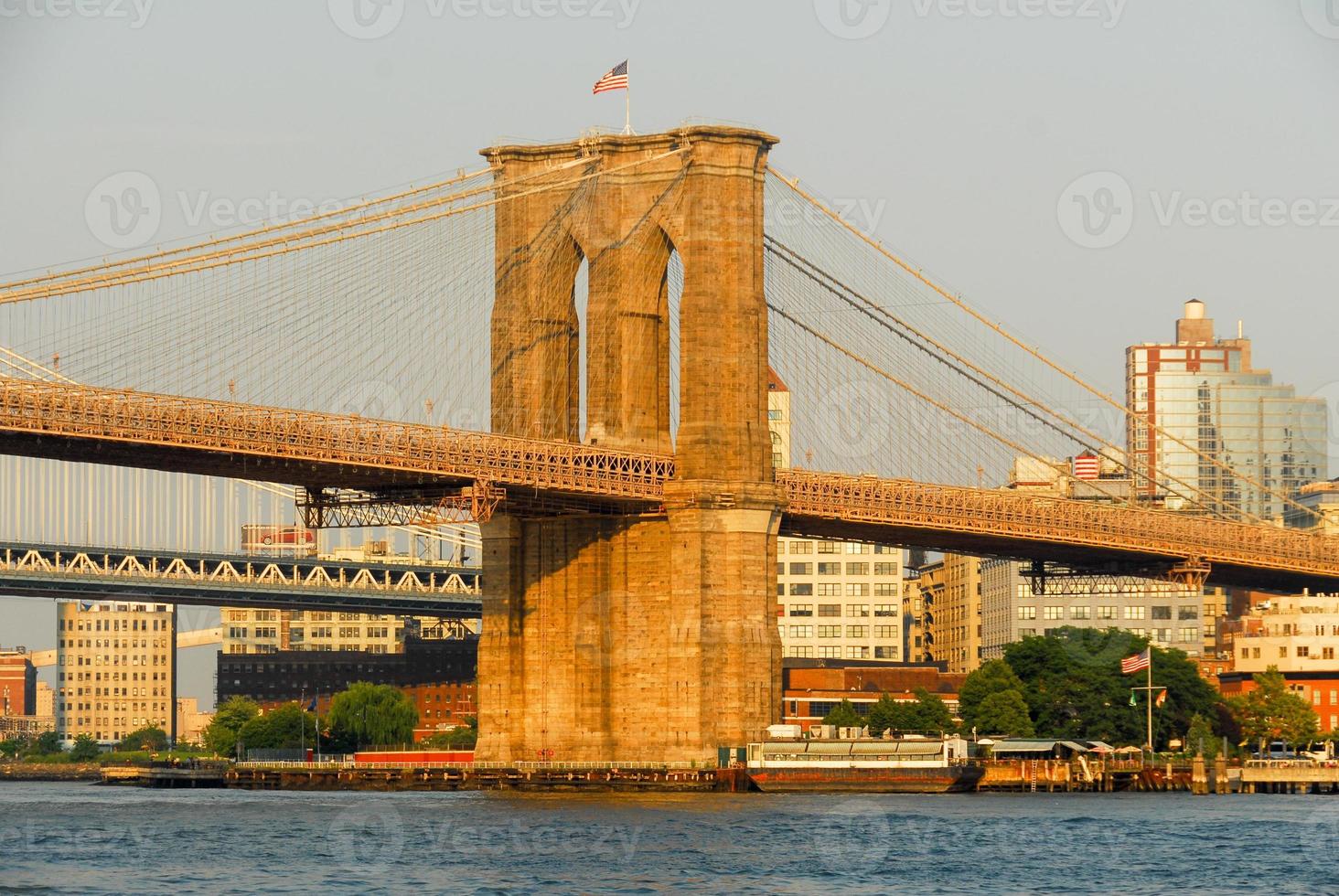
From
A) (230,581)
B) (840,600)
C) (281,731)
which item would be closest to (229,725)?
(230,581)

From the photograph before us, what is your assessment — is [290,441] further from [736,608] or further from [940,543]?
[940,543]

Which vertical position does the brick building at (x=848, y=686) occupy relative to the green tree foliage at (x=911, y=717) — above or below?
above

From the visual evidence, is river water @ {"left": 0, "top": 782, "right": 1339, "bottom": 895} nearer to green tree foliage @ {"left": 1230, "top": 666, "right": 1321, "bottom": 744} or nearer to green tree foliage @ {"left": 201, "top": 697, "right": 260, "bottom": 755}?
green tree foliage @ {"left": 1230, "top": 666, "right": 1321, "bottom": 744}

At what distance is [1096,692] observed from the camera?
129m

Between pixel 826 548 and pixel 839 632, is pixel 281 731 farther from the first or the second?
pixel 826 548

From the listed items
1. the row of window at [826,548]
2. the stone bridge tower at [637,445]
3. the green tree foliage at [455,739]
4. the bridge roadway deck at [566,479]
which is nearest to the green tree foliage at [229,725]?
the green tree foliage at [455,739]

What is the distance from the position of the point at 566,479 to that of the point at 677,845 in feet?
99.4

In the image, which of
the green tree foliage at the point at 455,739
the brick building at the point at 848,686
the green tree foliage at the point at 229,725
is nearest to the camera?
the brick building at the point at 848,686

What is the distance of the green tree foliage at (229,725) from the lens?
18238cm

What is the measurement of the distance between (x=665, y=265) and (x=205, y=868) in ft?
155

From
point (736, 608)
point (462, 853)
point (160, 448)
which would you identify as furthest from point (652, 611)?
point (462, 853)

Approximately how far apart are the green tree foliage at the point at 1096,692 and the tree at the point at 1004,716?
5.08 ft

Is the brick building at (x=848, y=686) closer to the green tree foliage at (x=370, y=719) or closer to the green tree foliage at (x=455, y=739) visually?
the green tree foliage at (x=455, y=739)

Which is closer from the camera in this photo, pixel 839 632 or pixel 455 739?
pixel 455 739
